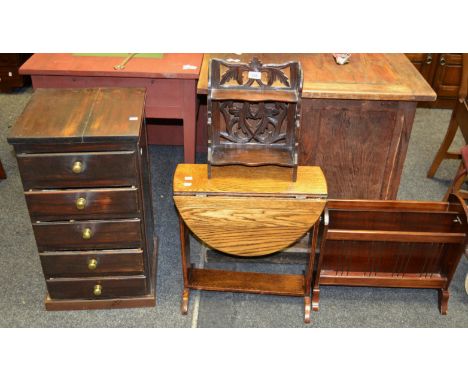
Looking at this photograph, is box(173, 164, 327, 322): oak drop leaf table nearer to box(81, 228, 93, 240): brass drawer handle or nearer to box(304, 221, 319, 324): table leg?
box(304, 221, 319, 324): table leg

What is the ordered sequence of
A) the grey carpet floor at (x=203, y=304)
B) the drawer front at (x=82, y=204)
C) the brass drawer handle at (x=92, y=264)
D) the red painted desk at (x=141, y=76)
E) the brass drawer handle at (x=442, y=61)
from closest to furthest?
the drawer front at (x=82, y=204) < the brass drawer handle at (x=92, y=264) < the grey carpet floor at (x=203, y=304) < the red painted desk at (x=141, y=76) < the brass drawer handle at (x=442, y=61)

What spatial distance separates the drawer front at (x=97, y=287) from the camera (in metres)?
2.25

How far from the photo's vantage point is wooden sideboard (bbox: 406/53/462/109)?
393 centimetres

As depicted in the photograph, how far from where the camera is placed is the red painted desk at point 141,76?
2459 millimetres

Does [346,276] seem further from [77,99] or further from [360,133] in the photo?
[77,99]

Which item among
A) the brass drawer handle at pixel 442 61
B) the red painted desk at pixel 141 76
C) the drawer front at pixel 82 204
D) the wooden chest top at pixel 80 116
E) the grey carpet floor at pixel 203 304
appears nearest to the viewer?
the wooden chest top at pixel 80 116

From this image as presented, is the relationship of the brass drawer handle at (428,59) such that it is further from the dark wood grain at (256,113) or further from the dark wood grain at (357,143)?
the dark wood grain at (256,113)

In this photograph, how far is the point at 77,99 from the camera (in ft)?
6.84

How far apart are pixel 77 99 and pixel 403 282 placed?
65.2 inches

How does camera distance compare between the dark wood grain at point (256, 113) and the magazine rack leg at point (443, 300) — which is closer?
the dark wood grain at point (256, 113)

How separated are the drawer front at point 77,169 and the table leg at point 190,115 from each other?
74 centimetres

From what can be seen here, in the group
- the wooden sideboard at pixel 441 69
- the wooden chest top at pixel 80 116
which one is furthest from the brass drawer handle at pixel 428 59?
the wooden chest top at pixel 80 116

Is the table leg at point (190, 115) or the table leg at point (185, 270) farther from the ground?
the table leg at point (190, 115)

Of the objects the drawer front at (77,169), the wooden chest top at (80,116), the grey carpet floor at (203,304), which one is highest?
the wooden chest top at (80,116)
